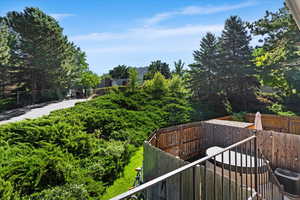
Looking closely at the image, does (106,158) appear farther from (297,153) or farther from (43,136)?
(297,153)

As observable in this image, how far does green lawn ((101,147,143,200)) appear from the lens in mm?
3910

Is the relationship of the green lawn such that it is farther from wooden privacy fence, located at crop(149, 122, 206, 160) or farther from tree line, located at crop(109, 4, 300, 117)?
tree line, located at crop(109, 4, 300, 117)

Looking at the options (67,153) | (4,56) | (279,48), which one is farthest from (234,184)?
(4,56)

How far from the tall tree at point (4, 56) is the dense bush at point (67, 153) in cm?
922

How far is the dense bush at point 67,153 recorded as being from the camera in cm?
313

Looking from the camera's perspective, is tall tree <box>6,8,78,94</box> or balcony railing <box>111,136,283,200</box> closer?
balcony railing <box>111,136,283,200</box>

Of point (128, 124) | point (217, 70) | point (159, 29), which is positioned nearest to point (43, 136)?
point (128, 124)

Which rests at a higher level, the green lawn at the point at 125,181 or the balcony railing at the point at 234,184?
the balcony railing at the point at 234,184

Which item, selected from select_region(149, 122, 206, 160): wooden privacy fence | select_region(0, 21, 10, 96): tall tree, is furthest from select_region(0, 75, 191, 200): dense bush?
select_region(0, 21, 10, 96): tall tree

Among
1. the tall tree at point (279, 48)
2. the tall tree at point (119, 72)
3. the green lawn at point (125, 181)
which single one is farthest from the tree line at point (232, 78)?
the tall tree at point (119, 72)

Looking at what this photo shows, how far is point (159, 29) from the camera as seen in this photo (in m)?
8.09

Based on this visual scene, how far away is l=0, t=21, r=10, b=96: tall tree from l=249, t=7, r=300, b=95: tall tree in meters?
16.1

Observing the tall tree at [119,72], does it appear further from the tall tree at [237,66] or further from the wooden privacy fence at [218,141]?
the wooden privacy fence at [218,141]

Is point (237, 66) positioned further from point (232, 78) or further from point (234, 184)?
point (234, 184)
